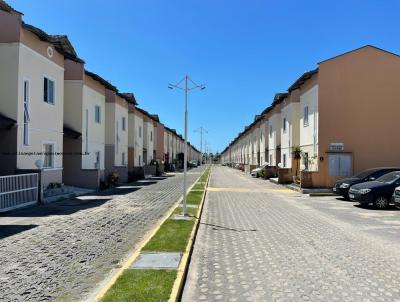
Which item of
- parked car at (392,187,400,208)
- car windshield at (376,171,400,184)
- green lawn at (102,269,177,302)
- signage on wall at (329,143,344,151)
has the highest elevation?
signage on wall at (329,143,344,151)

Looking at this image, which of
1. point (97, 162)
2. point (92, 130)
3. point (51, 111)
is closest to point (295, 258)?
point (51, 111)

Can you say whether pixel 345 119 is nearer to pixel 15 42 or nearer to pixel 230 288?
pixel 15 42

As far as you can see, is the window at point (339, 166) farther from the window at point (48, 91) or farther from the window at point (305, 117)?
the window at point (48, 91)

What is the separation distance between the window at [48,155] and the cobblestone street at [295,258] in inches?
371

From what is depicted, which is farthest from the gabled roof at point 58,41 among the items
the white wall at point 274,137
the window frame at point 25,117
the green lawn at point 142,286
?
the white wall at point 274,137

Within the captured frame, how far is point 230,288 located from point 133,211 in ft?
31.7

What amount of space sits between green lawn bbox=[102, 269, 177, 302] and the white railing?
31.0 ft

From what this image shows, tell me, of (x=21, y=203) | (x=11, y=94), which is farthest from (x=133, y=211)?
(x=11, y=94)

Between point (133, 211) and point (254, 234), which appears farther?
point (133, 211)

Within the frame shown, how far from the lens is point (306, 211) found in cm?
1628

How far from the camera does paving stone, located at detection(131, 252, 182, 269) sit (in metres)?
7.25

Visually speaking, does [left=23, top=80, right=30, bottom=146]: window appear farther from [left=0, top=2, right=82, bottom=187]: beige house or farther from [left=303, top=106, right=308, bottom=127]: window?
[left=303, top=106, right=308, bottom=127]: window

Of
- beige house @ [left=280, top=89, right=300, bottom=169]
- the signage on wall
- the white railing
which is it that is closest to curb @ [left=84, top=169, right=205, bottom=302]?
the white railing

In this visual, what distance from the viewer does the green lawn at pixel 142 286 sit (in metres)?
5.50
